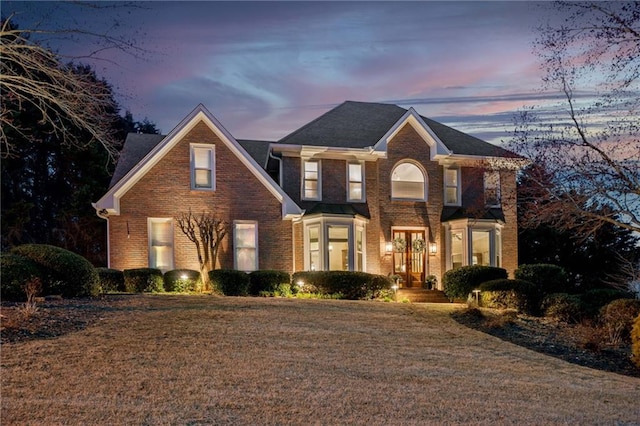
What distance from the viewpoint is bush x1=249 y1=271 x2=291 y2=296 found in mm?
20953

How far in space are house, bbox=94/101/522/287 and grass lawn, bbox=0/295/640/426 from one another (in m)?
8.64

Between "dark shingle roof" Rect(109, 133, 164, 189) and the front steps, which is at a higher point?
"dark shingle roof" Rect(109, 133, 164, 189)

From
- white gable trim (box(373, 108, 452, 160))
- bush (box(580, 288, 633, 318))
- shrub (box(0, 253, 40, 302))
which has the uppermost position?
white gable trim (box(373, 108, 452, 160))

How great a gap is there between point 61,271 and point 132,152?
1153 cm

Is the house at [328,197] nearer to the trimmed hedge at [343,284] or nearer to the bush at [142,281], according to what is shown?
the bush at [142,281]

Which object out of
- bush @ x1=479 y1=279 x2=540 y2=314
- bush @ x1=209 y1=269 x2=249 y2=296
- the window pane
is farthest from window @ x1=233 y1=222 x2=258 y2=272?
the window pane

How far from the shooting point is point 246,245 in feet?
75.5

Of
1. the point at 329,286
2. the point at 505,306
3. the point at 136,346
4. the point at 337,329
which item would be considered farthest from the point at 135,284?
the point at 505,306

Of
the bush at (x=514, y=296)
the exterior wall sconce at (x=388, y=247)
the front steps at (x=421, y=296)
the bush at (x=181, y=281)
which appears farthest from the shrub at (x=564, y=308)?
the bush at (x=181, y=281)

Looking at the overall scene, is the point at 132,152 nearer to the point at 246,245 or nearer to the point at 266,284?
the point at 246,245

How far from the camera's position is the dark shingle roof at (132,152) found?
24.7 meters

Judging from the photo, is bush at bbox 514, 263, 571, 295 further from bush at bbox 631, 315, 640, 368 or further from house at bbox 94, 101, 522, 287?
bush at bbox 631, 315, 640, 368

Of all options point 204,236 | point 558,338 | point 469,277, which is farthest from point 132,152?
point 558,338

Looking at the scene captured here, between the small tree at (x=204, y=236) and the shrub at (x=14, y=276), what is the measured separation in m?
7.35
